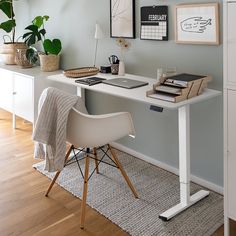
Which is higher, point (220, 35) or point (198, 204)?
point (220, 35)

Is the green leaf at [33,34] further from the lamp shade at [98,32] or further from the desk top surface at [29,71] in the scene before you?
the lamp shade at [98,32]

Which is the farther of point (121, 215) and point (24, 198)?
point (24, 198)

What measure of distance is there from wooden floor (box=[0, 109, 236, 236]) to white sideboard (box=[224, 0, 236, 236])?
11.4 inches

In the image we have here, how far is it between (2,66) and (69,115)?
93.7 inches

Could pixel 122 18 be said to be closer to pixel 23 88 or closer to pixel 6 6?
pixel 23 88

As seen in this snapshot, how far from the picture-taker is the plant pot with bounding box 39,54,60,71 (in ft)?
12.1

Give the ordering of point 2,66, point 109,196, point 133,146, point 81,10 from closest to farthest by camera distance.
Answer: point 109,196
point 133,146
point 81,10
point 2,66

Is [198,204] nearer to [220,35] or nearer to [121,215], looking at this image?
[121,215]

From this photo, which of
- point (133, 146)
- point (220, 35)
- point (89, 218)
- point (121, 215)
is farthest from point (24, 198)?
point (220, 35)

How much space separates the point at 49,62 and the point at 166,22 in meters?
1.55

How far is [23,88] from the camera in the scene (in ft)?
12.5

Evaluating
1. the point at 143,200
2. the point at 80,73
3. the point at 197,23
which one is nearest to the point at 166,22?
the point at 197,23

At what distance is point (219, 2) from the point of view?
2.28 m

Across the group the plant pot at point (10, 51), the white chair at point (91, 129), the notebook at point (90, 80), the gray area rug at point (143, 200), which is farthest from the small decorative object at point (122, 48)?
the plant pot at point (10, 51)
